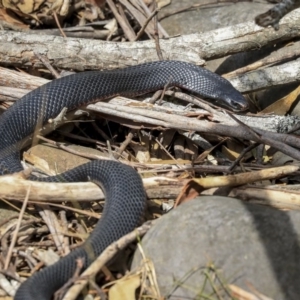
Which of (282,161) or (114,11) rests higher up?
(114,11)

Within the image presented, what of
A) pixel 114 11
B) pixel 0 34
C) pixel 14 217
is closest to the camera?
pixel 14 217

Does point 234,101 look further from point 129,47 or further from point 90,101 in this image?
point 90,101

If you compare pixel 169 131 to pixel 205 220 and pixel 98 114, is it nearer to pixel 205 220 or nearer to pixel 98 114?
pixel 98 114

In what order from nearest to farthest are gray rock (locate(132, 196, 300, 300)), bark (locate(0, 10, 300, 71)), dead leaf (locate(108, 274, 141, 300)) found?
1. gray rock (locate(132, 196, 300, 300))
2. dead leaf (locate(108, 274, 141, 300))
3. bark (locate(0, 10, 300, 71))

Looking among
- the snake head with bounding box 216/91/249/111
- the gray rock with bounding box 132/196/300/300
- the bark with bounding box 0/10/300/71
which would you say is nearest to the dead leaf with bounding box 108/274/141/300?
the gray rock with bounding box 132/196/300/300

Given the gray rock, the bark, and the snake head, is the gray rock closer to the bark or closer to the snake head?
the snake head

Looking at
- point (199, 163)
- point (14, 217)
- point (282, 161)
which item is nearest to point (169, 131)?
point (199, 163)

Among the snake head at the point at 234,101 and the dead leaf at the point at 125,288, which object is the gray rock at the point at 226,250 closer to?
the dead leaf at the point at 125,288
